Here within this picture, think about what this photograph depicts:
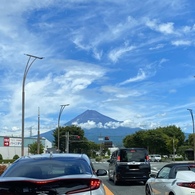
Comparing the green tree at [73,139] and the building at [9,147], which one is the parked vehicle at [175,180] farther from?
the building at [9,147]

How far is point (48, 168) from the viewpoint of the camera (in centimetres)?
661

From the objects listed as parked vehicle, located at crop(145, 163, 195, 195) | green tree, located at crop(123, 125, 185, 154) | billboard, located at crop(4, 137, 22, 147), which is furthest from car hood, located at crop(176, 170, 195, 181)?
billboard, located at crop(4, 137, 22, 147)

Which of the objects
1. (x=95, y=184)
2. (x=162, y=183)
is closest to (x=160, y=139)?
(x=162, y=183)

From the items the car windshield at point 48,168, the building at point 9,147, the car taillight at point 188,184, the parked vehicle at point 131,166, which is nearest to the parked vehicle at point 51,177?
the car windshield at point 48,168

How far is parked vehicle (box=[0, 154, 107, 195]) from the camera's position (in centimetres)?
556

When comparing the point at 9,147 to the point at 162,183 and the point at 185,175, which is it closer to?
the point at 162,183

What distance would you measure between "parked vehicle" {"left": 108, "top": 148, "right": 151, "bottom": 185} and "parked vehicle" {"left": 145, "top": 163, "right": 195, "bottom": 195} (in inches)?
327

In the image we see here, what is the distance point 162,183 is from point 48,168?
4.39 metres

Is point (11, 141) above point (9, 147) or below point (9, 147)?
above

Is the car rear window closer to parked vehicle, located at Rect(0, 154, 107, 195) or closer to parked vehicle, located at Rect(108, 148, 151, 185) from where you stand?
parked vehicle, located at Rect(108, 148, 151, 185)

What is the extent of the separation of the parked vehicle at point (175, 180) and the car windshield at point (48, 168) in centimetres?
290

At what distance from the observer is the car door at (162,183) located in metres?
9.68

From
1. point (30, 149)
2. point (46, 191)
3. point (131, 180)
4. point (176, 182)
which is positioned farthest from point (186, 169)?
point (30, 149)

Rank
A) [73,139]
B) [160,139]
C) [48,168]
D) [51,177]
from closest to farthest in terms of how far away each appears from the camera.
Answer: [51,177], [48,168], [160,139], [73,139]
